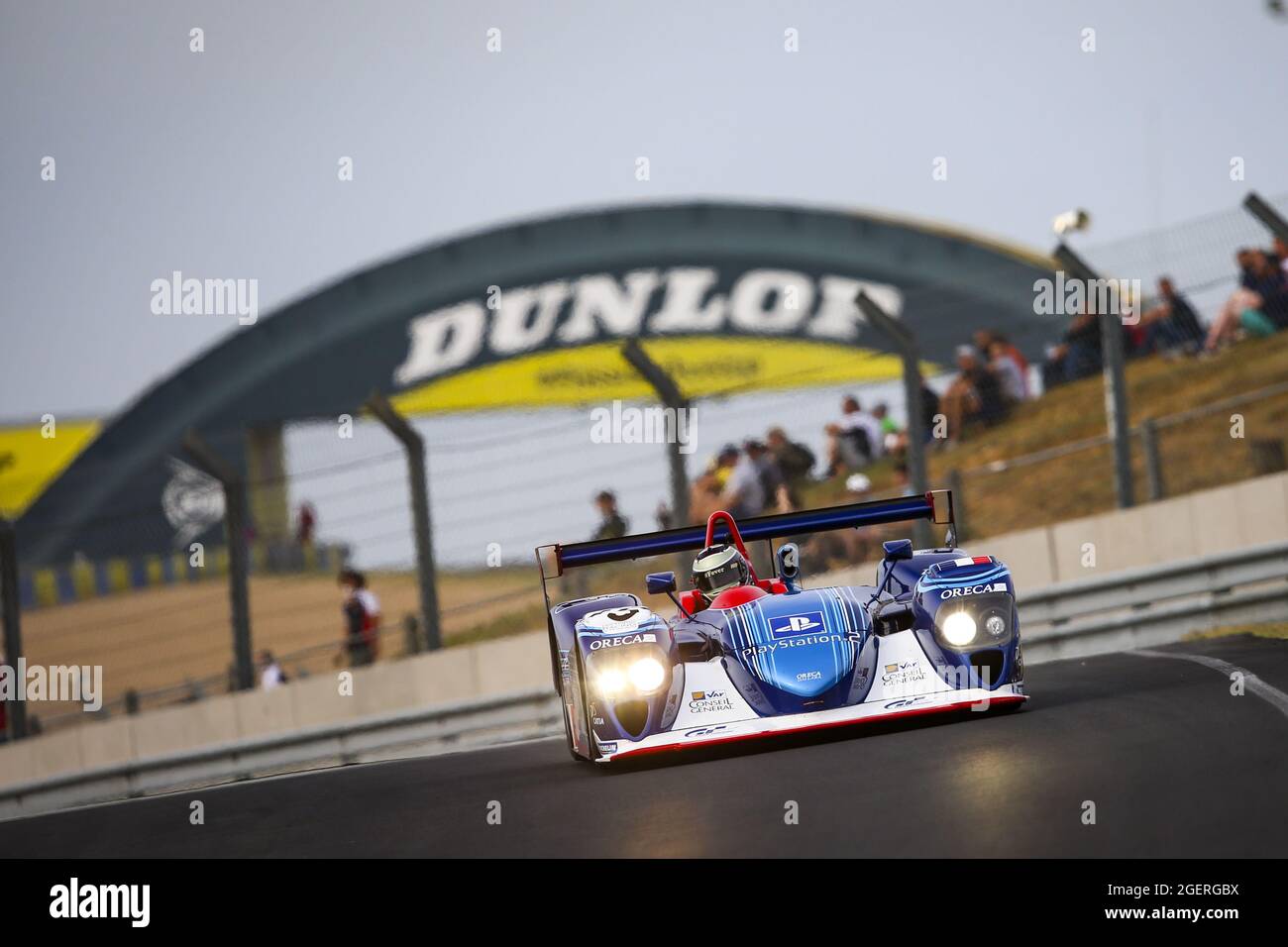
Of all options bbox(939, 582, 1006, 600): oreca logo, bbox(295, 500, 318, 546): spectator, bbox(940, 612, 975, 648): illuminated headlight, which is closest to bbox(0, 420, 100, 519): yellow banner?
bbox(295, 500, 318, 546): spectator

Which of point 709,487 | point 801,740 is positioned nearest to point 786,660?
point 801,740

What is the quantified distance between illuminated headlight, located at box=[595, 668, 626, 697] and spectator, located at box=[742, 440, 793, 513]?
6.09 meters

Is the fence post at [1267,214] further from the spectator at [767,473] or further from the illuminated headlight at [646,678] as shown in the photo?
the illuminated headlight at [646,678]

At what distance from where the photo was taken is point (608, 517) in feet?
40.8

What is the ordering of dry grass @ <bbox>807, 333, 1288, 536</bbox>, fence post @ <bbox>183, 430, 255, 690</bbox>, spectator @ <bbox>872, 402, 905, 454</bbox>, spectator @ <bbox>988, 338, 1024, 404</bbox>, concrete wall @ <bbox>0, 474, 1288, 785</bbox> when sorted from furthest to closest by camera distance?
spectator @ <bbox>872, 402, 905, 454</bbox> → dry grass @ <bbox>807, 333, 1288, 536</bbox> → spectator @ <bbox>988, 338, 1024, 404</bbox> → fence post @ <bbox>183, 430, 255, 690</bbox> → concrete wall @ <bbox>0, 474, 1288, 785</bbox>

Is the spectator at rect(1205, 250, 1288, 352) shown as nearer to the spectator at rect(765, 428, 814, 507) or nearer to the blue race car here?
the spectator at rect(765, 428, 814, 507)

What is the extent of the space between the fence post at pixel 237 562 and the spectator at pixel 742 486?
3455mm

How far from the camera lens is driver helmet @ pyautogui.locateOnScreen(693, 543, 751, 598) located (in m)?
7.98

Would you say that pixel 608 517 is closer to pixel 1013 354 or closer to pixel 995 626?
pixel 1013 354

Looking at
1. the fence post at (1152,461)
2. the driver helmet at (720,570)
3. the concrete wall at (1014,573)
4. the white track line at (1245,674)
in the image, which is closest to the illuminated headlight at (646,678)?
the driver helmet at (720,570)

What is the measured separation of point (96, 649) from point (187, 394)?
24.6 metres

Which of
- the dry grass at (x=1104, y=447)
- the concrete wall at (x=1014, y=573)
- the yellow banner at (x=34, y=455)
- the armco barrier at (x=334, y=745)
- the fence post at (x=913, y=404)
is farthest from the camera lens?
the yellow banner at (x=34, y=455)

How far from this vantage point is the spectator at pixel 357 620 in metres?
13.4

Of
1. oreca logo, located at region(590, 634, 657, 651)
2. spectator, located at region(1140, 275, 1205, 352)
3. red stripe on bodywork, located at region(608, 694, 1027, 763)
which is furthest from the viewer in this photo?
spectator, located at region(1140, 275, 1205, 352)
